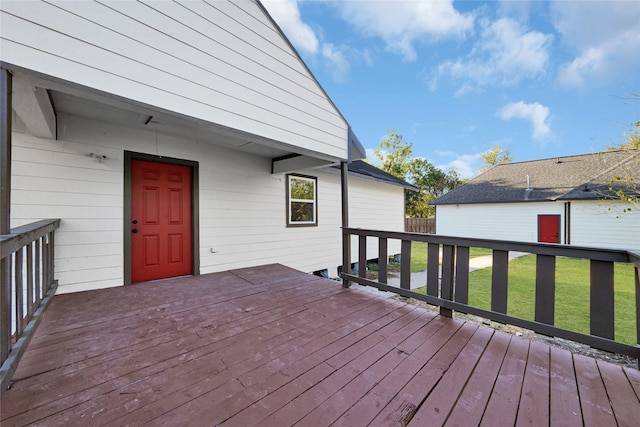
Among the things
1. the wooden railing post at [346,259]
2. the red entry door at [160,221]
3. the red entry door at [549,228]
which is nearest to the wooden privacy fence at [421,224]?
the red entry door at [549,228]

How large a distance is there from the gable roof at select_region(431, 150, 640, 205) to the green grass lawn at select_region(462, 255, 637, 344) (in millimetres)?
5127

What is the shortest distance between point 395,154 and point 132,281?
20561mm

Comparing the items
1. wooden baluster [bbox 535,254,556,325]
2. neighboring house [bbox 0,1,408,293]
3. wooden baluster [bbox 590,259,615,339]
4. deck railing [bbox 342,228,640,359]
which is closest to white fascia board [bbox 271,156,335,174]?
neighboring house [bbox 0,1,408,293]

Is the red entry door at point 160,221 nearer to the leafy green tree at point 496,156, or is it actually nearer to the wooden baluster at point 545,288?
the wooden baluster at point 545,288

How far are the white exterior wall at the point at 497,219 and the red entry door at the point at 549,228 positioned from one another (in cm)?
15

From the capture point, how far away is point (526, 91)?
53.3 ft

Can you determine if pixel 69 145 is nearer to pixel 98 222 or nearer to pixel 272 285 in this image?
pixel 98 222

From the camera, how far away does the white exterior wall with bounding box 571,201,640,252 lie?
1034 cm

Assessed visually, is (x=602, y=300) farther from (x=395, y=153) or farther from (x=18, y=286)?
(x=395, y=153)

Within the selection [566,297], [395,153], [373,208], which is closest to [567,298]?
[566,297]

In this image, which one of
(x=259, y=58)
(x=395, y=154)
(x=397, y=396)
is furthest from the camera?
(x=395, y=154)

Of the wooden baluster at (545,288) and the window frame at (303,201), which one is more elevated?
the window frame at (303,201)

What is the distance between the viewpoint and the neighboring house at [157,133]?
191cm

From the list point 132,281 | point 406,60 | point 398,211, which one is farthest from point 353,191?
point 406,60
